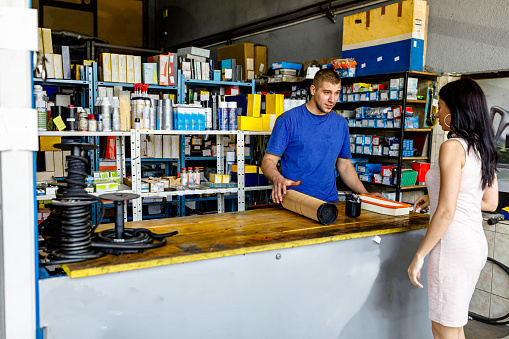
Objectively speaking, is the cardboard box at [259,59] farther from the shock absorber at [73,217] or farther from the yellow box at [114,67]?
the shock absorber at [73,217]

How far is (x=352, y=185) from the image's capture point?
125 inches

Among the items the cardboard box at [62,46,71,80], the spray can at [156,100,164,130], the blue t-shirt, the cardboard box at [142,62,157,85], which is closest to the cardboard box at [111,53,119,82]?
the cardboard box at [142,62,157,85]

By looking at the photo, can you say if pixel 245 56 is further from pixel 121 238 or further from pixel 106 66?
pixel 121 238

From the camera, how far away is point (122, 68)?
5.27m

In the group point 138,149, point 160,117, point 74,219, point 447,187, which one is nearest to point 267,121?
point 160,117

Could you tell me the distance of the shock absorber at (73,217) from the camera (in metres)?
1.57

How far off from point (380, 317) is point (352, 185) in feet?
3.47

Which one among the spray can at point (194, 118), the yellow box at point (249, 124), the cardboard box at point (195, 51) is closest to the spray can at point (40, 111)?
the spray can at point (194, 118)

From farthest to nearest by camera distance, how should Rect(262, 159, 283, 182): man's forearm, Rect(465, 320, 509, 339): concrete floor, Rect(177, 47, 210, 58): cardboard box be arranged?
Rect(177, 47, 210, 58): cardboard box → Rect(465, 320, 509, 339): concrete floor → Rect(262, 159, 283, 182): man's forearm

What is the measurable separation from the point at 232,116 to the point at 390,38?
2.07m

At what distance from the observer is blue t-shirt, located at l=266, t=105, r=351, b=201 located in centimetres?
310

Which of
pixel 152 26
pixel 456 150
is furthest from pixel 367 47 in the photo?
pixel 152 26

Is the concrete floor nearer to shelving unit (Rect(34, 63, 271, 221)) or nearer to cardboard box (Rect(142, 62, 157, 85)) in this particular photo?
shelving unit (Rect(34, 63, 271, 221))

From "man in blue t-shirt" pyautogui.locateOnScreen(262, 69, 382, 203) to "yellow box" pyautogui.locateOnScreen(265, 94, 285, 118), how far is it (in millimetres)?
1479
